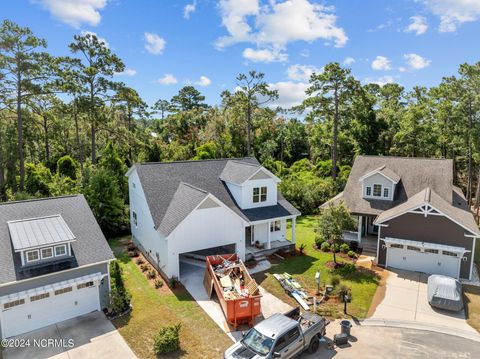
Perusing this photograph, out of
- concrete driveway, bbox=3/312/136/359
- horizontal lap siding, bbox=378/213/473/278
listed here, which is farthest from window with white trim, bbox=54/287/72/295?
horizontal lap siding, bbox=378/213/473/278

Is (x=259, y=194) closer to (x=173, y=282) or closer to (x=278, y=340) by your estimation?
(x=173, y=282)

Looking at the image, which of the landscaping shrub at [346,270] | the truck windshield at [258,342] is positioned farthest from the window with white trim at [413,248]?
the truck windshield at [258,342]

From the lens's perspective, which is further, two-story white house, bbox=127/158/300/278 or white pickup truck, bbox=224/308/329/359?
two-story white house, bbox=127/158/300/278

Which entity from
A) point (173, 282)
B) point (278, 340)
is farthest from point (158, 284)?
point (278, 340)

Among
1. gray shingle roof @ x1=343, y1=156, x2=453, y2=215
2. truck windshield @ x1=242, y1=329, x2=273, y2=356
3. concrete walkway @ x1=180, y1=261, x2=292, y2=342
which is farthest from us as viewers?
gray shingle roof @ x1=343, y1=156, x2=453, y2=215

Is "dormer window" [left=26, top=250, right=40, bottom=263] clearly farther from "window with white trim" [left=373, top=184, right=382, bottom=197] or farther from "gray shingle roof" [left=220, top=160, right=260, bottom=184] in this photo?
"window with white trim" [left=373, top=184, right=382, bottom=197]

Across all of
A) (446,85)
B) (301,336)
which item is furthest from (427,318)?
(446,85)
